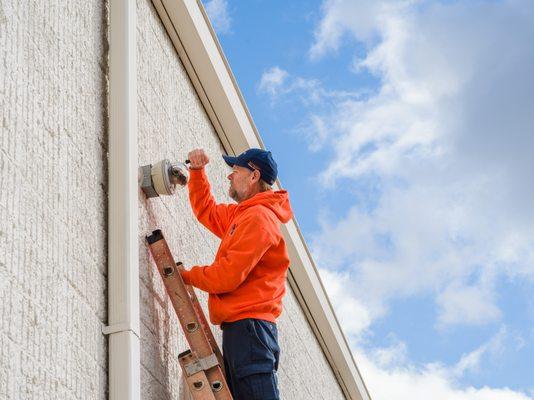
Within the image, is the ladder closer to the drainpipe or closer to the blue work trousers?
the blue work trousers

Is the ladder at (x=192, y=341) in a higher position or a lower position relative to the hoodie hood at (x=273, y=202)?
lower

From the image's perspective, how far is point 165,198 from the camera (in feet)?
17.3

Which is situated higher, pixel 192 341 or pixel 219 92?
pixel 219 92

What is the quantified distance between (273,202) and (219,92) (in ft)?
5.35

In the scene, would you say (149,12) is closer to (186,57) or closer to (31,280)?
(186,57)

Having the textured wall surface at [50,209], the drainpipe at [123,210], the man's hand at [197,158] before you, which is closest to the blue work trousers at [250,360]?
the drainpipe at [123,210]

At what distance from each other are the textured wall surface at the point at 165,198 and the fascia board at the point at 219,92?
9 cm

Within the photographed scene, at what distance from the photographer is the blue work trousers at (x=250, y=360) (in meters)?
4.60

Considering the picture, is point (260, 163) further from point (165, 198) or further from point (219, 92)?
point (219, 92)

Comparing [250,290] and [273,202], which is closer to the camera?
[250,290]

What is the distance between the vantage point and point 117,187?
14.4ft

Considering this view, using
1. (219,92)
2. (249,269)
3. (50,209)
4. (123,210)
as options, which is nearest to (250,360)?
(249,269)

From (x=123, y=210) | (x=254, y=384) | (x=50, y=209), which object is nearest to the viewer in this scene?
(x=50, y=209)

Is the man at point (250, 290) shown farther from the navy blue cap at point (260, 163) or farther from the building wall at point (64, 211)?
the building wall at point (64, 211)
